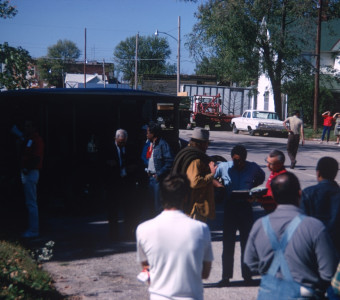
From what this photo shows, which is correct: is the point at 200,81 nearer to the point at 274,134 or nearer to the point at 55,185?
the point at 274,134

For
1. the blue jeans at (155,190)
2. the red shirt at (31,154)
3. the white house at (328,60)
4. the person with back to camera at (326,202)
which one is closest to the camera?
the person with back to camera at (326,202)

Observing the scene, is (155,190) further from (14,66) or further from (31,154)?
(14,66)

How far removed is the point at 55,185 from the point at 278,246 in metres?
7.76

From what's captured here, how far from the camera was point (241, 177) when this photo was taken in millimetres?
5906

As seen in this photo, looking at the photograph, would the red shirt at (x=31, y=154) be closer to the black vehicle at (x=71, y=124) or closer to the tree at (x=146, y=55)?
the black vehicle at (x=71, y=124)

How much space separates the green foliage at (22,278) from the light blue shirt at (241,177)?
222 cm

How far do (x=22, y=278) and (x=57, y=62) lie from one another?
4293 inches

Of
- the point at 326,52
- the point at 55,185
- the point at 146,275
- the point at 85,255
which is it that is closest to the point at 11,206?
the point at 55,185

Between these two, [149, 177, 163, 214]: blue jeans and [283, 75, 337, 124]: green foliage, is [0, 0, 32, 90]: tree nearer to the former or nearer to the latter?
[149, 177, 163, 214]: blue jeans

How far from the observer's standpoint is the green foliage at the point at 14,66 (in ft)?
46.9

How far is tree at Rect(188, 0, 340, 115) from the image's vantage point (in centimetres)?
3647

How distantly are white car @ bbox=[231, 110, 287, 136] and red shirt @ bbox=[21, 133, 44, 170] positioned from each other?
25554 millimetres

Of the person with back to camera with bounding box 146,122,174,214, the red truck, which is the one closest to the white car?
the red truck

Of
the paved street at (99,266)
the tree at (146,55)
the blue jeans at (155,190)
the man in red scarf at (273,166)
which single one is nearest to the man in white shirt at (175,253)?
the man in red scarf at (273,166)
